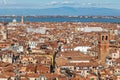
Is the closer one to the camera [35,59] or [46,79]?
[46,79]

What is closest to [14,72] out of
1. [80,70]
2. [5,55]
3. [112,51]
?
[80,70]

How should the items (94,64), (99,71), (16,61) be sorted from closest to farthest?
(99,71) < (94,64) < (16,61)

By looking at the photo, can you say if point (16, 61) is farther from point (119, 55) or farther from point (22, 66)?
point (119, 55)

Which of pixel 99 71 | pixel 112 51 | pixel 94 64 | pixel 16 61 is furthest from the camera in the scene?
pixel 112 51

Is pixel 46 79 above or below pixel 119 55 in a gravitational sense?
above

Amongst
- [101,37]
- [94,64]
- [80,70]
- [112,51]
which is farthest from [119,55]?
[80,70]

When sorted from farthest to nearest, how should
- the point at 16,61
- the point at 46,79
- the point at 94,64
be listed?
1. the point at 16,61
2. the point at 94,64
3. the point at 46,79

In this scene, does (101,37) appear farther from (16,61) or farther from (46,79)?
(46,79)

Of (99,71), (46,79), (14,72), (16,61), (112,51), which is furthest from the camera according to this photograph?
(112,51)

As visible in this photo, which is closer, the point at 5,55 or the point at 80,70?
the point at 80,70
